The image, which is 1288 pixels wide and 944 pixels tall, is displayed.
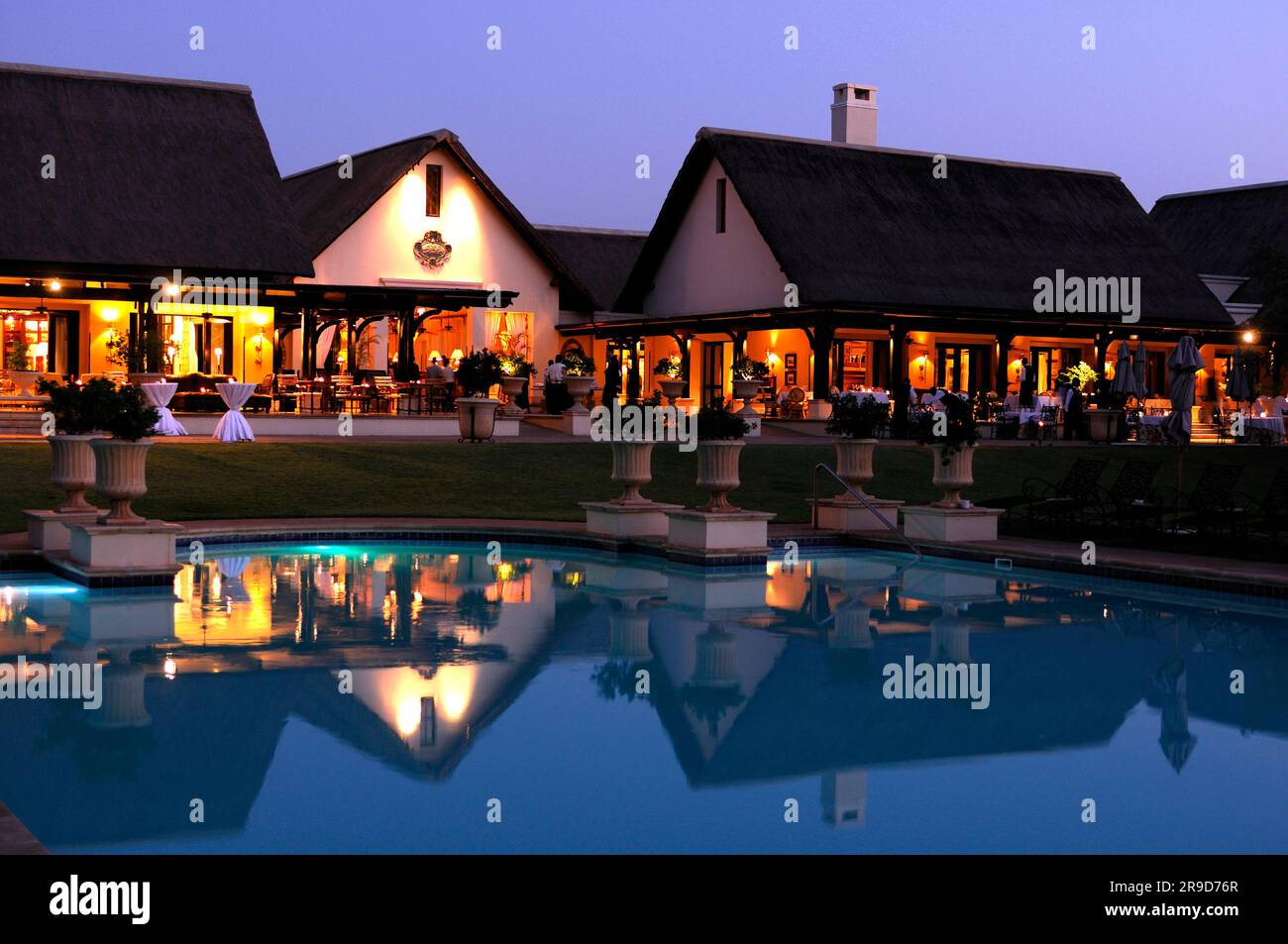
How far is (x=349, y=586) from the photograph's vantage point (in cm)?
1427

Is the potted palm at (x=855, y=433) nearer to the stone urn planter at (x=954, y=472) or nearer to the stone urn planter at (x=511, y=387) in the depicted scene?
the stone urn planter at (x=954, y=472)

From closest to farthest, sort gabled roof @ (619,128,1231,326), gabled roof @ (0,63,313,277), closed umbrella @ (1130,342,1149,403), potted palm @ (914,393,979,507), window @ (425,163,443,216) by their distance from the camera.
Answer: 1. potted palm @ (914,393,979,507)
2. closed umbrella @ (1130,342,1149,403)
3. gabled roof @ (0,63,313,277)
4. gabled roof @ (619,128,1231,326)
5. window @ (425,163,443,216)

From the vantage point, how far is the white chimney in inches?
1635

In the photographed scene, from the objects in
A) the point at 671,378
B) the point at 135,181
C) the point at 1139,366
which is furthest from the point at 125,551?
the point at 1139,366

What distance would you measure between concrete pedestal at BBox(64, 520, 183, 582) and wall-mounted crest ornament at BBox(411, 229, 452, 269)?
2318 centimetres

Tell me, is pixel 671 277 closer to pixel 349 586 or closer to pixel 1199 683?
pixel 349 586

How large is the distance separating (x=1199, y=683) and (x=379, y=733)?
575 centimetres

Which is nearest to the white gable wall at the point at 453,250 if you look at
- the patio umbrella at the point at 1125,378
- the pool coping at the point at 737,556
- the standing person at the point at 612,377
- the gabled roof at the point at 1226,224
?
the standing person at the point at 612,377

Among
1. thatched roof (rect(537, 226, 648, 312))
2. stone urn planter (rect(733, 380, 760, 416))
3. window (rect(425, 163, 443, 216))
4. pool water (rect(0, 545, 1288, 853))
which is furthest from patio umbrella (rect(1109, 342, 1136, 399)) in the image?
thatched roof (rect(537, 226, 648, 312))

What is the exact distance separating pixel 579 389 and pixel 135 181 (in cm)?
1023

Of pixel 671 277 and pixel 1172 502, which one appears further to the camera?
pixel 671 277

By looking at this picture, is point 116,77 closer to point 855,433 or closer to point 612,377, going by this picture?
point 612,377

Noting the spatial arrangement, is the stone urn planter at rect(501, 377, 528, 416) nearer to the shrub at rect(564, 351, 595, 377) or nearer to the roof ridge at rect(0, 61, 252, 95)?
the shrub at rect(564, 351, 595, 377)
